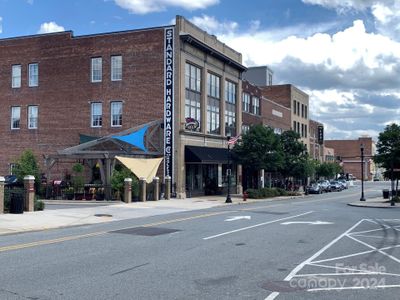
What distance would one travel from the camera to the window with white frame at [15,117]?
1781 inches

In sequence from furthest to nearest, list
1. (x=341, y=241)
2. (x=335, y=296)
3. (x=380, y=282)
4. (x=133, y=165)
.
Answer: (x=133, y=165) → (x=341, y=241) → (x=380, y=282) → (x=335, y=296)

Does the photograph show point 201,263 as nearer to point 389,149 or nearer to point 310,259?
point 310,259

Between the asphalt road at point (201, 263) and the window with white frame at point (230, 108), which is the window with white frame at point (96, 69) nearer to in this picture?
the window with white frame at point (230, 108)

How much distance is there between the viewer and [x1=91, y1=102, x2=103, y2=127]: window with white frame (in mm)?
42031

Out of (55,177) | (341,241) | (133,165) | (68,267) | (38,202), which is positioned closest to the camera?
(68,267)

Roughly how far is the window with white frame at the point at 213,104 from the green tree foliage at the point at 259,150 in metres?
2.75

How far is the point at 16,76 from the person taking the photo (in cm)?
4550

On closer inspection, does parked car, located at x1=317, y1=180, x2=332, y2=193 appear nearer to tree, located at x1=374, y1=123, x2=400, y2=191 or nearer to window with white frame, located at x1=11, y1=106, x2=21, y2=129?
tree, located at x1=374, y1=123, x2=400, y2=191

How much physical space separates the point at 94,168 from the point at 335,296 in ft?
113

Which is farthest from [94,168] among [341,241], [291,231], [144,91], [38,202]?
[341,241]

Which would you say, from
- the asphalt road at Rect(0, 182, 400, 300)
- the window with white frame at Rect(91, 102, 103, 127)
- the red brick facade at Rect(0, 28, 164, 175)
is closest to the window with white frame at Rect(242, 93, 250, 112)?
the red brick facade at Rect(0, 28, 164, 175)

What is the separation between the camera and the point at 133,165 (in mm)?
34125

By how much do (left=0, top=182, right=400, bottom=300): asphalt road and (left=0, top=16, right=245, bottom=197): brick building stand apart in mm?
22778

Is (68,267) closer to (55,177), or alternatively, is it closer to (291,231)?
(291,231)
